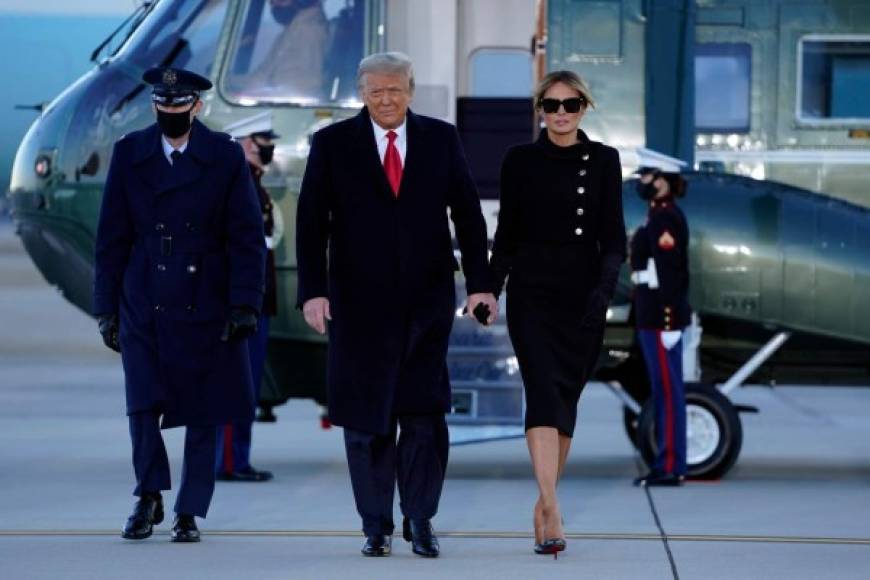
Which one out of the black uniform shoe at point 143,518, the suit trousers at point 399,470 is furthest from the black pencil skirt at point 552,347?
the black uniform shoe at point 143,518

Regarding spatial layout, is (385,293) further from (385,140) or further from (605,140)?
(605,140)

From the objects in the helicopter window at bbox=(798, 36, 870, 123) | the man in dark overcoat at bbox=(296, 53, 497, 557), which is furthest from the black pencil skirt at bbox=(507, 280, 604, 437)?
the helicopter window at bbox=(798, 36, 870, 123)

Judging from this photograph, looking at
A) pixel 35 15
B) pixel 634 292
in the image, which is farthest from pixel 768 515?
Result: pixel 35 15

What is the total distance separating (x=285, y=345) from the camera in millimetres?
11711

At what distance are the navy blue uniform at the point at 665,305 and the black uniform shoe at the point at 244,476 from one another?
1.98m

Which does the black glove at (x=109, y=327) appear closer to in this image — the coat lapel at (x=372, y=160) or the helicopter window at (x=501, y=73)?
the coat lapel at (x=372, y=160)

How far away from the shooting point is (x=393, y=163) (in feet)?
27.8

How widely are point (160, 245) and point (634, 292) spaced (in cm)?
343

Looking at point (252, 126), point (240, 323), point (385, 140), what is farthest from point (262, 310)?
point (385, 140)

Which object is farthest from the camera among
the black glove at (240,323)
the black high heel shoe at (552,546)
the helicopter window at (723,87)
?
the helicopter window at (723,87)

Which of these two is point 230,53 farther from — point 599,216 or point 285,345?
point 599,216

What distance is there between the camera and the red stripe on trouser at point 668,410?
11094 millimetres

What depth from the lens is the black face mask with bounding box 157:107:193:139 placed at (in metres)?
8.73

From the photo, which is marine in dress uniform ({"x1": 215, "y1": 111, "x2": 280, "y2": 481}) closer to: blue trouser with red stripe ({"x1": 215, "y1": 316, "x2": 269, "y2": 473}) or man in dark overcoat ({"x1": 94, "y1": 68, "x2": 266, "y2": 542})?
blue trouser with red stripe ({"x1": 215, "y1": 316, "x2": 269, "y2": 473})
